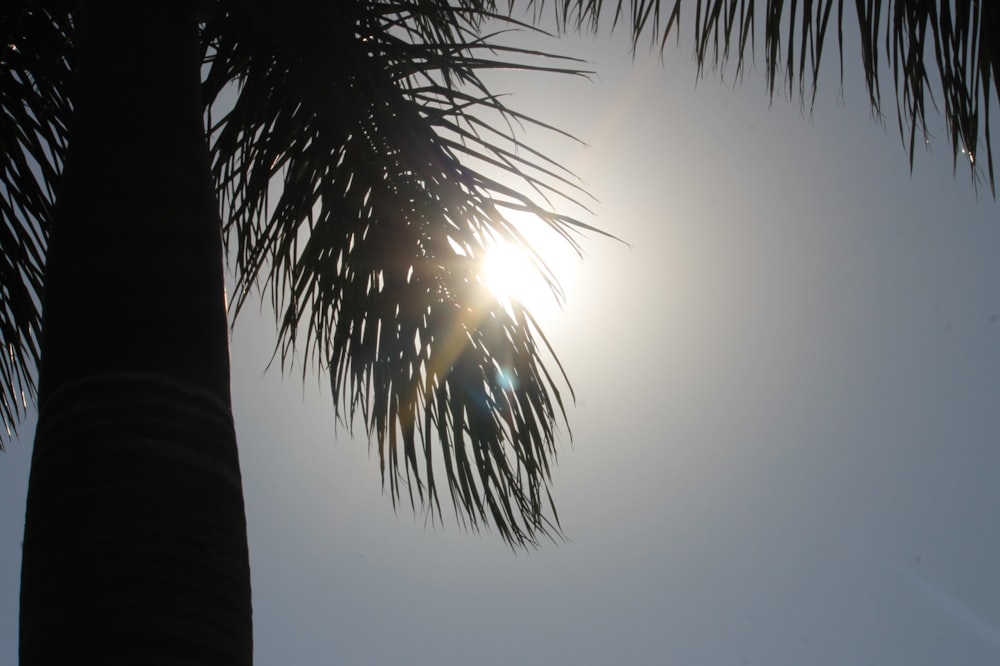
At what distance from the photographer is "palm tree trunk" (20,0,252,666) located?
4.23 ft

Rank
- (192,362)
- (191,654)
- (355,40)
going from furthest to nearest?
(355,40) < (192,362) < (191,654)

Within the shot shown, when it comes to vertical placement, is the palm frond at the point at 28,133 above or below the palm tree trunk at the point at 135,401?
above

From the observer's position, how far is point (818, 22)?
1.99 metres

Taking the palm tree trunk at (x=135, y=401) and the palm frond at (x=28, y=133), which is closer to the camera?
the palm tree trunk at (x=135, y=401)

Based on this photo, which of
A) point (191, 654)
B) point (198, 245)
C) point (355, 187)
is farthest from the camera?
point (355, 187)

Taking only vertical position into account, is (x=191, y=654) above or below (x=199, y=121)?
below

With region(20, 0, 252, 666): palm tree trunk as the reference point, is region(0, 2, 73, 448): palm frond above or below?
above

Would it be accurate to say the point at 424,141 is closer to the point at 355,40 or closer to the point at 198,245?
the point at 355,40

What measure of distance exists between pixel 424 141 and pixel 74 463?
140 centimetres

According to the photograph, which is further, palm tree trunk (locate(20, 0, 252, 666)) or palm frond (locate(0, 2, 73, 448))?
palm frond (locate(0, 2, 73, 448))

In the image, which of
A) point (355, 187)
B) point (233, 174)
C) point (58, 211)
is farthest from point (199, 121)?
point (233, 174)

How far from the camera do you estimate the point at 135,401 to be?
56.9 inches

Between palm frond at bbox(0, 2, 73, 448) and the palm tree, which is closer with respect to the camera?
the palm tree

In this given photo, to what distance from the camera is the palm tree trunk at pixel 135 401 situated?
1289 millimetres
